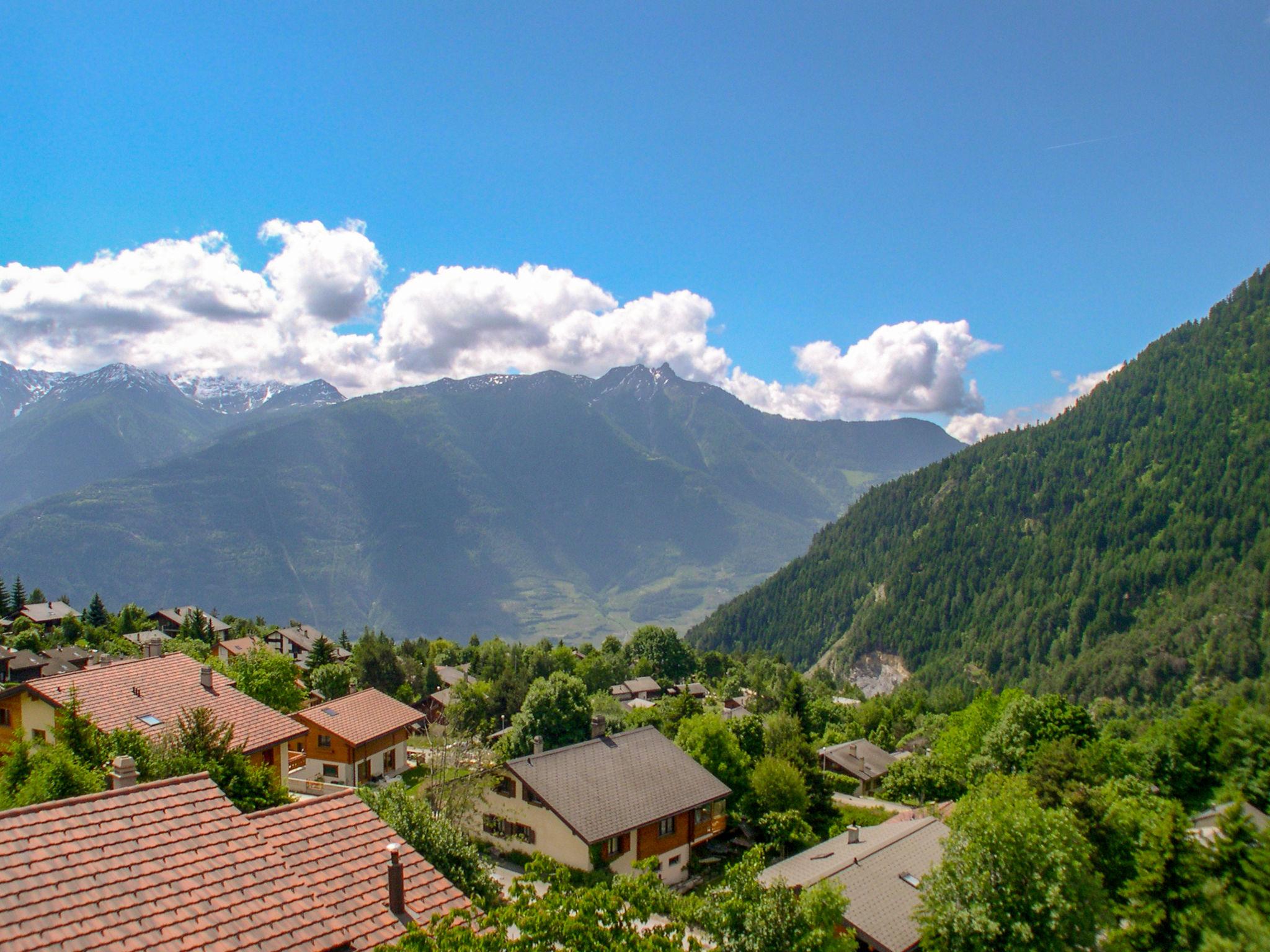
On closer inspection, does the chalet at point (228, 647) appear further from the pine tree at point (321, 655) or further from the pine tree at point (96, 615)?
the pine tree at point (96, 615)

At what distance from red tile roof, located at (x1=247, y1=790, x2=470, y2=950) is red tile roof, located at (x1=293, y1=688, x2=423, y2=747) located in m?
33.5

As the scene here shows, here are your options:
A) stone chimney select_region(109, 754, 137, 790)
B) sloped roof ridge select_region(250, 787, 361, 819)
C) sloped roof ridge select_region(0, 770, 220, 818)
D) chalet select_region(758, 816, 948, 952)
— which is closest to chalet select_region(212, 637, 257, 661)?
chalet select_region(758, 816, 948, 952)

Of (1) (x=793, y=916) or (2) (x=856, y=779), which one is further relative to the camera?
(2) (x=856, y=779)

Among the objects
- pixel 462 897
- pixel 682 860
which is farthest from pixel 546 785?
pixel 462 897

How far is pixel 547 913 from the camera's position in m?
9.70

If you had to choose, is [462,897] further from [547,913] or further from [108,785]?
[108,785]

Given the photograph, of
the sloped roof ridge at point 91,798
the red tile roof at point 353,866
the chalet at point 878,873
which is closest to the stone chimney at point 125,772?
the sloped roof ridge at point 91,798

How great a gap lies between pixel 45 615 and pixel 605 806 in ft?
305

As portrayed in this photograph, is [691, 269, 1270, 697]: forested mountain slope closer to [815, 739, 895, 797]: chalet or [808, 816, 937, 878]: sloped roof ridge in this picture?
[815, 739, 895, 797]: chalet

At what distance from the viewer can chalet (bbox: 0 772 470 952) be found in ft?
28.8

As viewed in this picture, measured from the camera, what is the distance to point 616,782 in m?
34.6

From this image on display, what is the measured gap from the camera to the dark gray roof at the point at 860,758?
65938 mm

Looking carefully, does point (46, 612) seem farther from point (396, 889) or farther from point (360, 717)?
point (396, 889)

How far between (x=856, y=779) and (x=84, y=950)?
65.9 m
